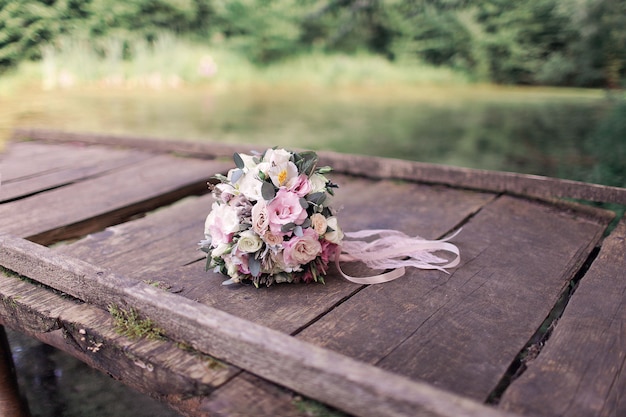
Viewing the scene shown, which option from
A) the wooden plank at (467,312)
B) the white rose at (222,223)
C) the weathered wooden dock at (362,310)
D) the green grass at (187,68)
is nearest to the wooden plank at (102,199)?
the weathered wooden dock at (362,310)

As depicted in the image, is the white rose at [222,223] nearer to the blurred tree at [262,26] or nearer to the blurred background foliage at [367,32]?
the blurred background foliage at [367,32]

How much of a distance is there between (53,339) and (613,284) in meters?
1.62

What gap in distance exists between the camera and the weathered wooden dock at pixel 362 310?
112 centimetres

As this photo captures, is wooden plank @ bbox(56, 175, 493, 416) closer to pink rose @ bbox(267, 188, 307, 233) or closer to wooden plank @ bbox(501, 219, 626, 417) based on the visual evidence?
pink rose @ bbox(267, 188, 307, 233)

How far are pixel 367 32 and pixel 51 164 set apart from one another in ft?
34.3

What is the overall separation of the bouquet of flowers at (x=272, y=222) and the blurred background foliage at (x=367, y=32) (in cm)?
772

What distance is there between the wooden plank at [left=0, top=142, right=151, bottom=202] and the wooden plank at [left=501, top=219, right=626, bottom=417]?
7.74ft

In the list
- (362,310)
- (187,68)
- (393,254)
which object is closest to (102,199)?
(393,254)

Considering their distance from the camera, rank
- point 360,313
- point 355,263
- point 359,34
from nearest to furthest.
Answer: point 360,313 < point 355,263 < point 359,34

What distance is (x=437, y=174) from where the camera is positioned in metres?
2.83

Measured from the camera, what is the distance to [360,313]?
4.92ft

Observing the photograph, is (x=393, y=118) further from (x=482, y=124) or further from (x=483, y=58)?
(x=483, y=58)

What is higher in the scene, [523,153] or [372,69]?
[372,69]

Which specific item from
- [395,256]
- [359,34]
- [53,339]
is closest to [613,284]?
[395,256]
